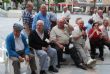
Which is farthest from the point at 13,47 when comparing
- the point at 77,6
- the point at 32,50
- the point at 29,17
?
the point at 77,6

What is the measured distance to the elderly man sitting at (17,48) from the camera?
739cm


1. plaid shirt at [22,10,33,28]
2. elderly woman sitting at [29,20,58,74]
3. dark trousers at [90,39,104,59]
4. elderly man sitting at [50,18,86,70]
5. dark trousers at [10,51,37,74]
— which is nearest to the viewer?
dark trousers at [10,51,37,74]

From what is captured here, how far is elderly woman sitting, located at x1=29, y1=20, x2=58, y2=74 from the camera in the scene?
27.5 feet

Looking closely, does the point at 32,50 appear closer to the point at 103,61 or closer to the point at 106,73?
the point at 106,73

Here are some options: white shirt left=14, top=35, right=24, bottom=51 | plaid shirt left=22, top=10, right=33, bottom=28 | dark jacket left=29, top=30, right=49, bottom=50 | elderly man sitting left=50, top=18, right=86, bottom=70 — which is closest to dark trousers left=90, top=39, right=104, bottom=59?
elderly man sitting left=50, top=18, right=86, bottom=70

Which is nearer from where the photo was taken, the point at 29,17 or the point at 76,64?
the point at 76,64

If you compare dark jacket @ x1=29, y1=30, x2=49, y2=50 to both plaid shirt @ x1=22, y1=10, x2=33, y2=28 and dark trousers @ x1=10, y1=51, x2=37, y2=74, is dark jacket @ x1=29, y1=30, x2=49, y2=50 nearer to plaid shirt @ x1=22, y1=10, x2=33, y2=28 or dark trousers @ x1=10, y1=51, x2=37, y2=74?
dark trousers @ x1=10, y1=51, x2=37, y2=74

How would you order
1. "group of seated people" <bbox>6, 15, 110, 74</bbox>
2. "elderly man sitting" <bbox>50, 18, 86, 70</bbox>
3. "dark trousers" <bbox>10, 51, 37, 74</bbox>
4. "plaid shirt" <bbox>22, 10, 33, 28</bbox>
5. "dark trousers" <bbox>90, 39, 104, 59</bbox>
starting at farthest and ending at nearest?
"plaid shirt" <bbox>22, 10, 33, 28</bbox> < "dark trousers" <bbox>90, 39, 104, 59</bbox> < "elderly man sitting" <bbox>50, 18, 86, 70</bbox> < "group of seated people" <bbox>6, 15, 110, 74</bbox> < "dark trousers" <bbox>10, 51, 37, 74</bbox>

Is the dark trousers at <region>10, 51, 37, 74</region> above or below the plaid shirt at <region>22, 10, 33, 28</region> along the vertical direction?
below

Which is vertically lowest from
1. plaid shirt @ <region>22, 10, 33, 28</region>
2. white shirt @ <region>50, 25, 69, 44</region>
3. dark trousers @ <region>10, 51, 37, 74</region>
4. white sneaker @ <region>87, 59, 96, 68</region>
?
white sneaker @ <region>87, 59, 96, 68</region>

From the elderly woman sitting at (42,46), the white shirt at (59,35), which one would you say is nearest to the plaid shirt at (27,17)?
the white shirt at (59,35)

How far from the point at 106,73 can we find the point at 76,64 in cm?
101

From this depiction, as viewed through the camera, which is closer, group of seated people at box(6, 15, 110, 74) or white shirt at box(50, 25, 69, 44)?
group of seated people at box(6, 15, 110, 74)

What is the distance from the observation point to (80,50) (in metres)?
9.68
